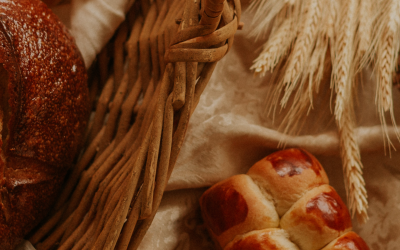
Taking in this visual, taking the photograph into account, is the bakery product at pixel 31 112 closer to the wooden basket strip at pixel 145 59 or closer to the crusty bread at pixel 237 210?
the wooden basket strip at pixel 145 59

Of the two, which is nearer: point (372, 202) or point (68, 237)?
point (68, 237)

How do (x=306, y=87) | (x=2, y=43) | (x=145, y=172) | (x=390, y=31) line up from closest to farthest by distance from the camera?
(x=145, y=172), (x=2, y=43), (x=390, y=31), (x=306, y=87)

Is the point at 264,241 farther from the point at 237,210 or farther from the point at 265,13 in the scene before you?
the point at 265,13

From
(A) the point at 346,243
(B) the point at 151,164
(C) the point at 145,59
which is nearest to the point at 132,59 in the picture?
(C) the point at 145,59

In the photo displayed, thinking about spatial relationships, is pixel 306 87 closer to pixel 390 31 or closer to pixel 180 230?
pixel 390 31

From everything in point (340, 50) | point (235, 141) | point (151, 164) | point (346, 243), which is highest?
point (340, 50)

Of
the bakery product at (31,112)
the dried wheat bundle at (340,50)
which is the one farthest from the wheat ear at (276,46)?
the bakery product at (31,112)

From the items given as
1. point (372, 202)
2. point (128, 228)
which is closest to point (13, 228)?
point (128, 228)
